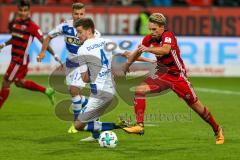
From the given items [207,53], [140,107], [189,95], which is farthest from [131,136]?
[207,53]

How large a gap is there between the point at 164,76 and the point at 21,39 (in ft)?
16.9

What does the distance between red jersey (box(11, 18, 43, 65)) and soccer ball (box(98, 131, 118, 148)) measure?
5.06m

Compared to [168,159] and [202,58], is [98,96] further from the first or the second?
[202,58]

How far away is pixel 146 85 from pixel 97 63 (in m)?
1.05

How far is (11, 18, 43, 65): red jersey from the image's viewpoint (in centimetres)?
1622

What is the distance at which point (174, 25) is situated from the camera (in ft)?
92.8

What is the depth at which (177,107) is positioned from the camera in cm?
1806

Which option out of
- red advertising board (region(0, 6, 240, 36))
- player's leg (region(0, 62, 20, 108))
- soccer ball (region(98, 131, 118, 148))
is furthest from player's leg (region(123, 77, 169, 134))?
red advertising board (region(0, 6, 240, 36))

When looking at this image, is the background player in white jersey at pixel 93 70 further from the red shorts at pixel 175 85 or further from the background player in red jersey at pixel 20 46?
the background player in red jersey at pixel 20 46

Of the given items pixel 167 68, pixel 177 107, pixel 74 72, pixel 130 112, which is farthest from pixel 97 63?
pixel 177 107

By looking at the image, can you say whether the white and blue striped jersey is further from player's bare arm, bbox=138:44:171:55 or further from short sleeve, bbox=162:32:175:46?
player's bare arm, bbox=138:44:171:55

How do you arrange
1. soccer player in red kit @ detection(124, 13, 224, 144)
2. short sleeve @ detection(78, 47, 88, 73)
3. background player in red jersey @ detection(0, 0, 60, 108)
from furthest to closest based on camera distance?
1. background player in red jersey @ detection(0, 0, 60, 108)
2. soccer player in red kit @ detection(124, 13, 224, 144)
3. short sleeve @ detection(78, 47, 88, 73)

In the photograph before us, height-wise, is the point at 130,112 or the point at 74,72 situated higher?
the point at 74,72

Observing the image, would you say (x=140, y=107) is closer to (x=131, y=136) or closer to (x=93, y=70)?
(x=93, y=70)
